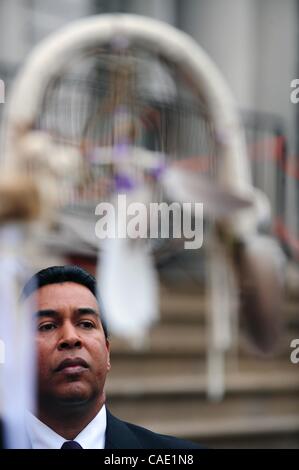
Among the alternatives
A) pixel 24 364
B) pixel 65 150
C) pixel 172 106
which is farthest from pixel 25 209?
pixel 24 364

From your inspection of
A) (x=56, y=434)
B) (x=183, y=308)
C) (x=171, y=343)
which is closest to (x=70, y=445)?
(x=56, y=434)

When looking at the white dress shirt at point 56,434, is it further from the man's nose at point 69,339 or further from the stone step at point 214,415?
the stone step at point 214,415

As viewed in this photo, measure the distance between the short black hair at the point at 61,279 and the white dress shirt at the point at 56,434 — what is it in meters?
0.06

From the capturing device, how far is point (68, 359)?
0.59m

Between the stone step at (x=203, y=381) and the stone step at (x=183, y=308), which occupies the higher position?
the stone step at (x=183, y=308)

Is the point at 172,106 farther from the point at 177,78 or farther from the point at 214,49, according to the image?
the point at 214,49

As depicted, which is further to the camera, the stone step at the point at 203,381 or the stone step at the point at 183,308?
the stone step at the point at 183,308

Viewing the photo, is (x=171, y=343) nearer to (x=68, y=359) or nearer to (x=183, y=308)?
(x=183, y=308)

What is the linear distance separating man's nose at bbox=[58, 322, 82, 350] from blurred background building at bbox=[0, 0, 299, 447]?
3.76ft

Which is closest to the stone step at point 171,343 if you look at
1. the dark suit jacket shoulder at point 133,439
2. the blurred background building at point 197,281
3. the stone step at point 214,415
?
the blurred background building at point 197,281

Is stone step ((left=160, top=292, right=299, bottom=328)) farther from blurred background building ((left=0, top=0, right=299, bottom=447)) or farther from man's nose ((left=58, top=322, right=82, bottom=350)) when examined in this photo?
man's nose ((left=58, top=322, right=82, bottom=350))

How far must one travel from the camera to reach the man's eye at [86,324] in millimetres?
607

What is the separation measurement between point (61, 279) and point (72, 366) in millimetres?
62

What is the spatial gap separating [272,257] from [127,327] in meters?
0.31
